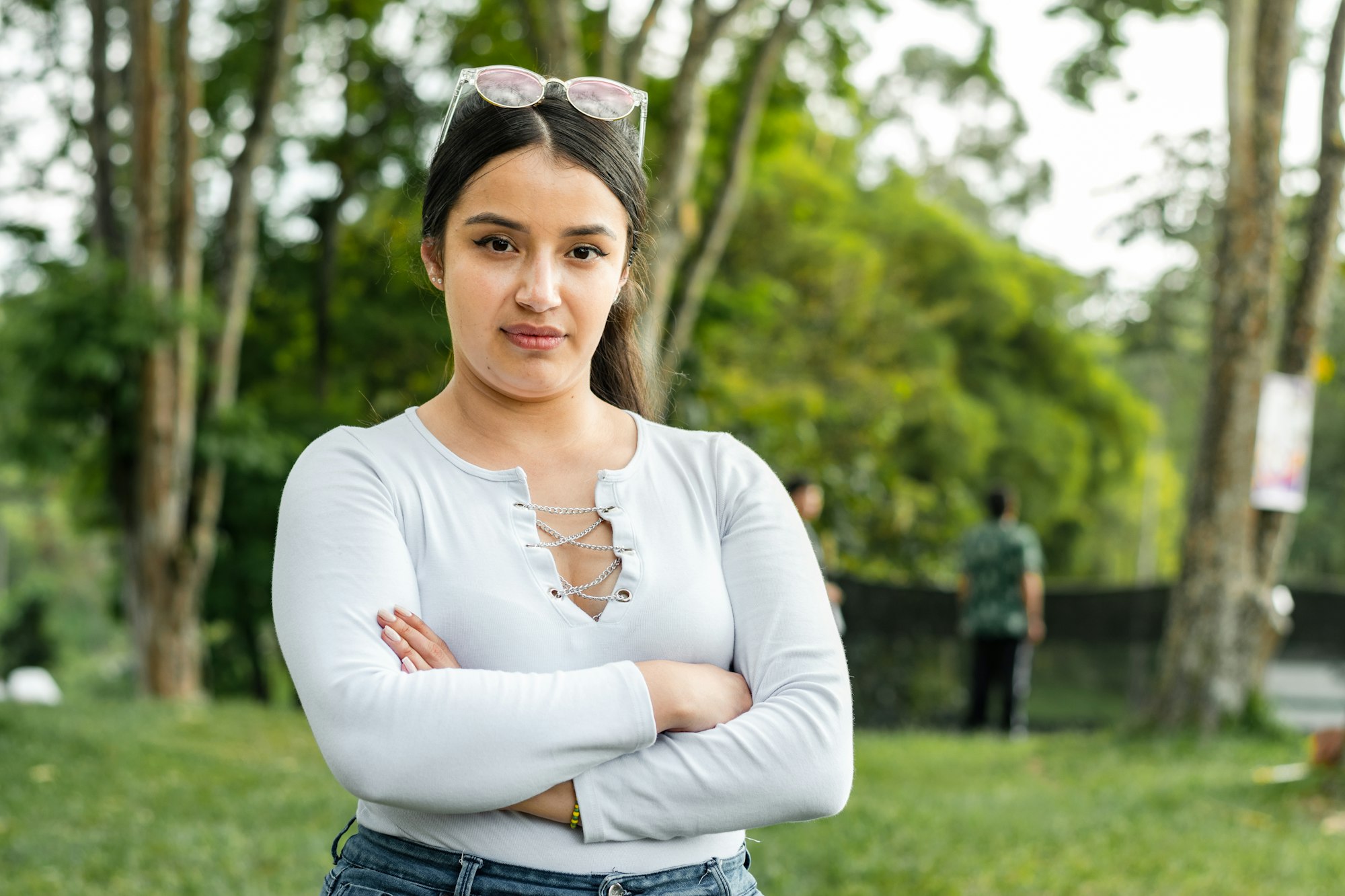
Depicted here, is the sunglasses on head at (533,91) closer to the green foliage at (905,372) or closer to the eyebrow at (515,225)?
the eyebrow at (515,225)

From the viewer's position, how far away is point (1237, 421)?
9.20 meters

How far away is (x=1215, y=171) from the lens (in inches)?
429

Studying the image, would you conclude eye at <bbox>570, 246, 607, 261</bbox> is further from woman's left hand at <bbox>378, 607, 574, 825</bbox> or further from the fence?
the fence

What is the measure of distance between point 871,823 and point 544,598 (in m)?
4.82

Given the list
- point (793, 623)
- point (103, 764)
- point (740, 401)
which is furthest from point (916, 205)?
point (793, 623)

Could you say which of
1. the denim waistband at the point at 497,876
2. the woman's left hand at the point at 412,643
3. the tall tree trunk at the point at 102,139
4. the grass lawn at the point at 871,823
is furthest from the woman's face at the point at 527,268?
the tall tree trunk at the point at 102,139

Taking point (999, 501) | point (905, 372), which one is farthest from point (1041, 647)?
point (905, 372)

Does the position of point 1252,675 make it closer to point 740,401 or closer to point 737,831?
point 737,831

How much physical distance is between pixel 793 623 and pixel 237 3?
44.3 ft

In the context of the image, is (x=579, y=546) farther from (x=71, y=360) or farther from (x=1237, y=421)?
(x=71, y=360)

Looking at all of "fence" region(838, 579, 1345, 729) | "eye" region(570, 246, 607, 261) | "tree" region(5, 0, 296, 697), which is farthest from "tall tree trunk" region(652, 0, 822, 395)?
"eye" region(570, 246, 607, 261)

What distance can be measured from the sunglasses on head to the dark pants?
32.0ft

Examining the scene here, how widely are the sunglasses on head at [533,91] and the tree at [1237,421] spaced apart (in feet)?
26.2

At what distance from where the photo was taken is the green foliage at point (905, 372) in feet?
56.6
